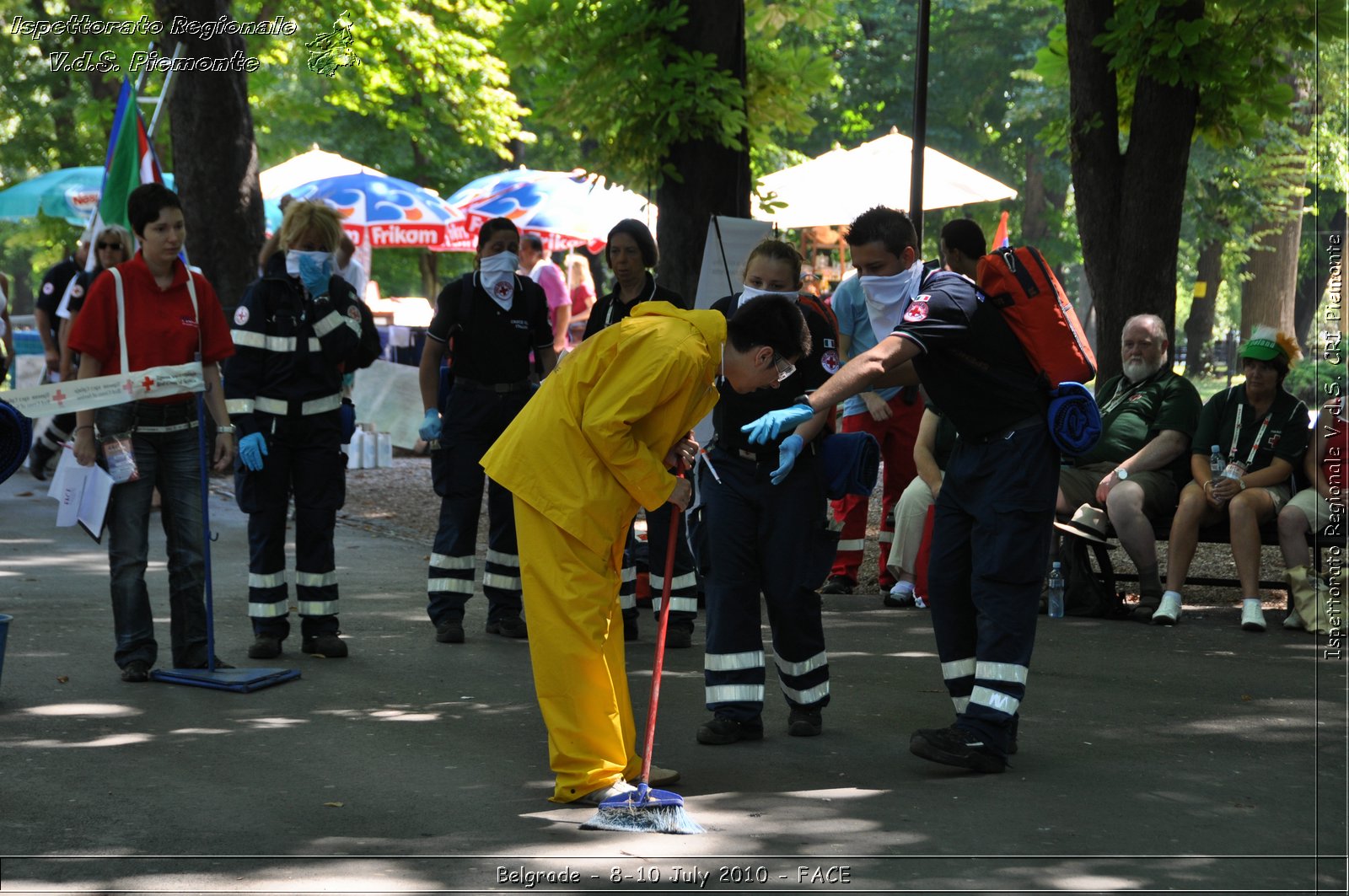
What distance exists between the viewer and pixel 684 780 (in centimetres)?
523

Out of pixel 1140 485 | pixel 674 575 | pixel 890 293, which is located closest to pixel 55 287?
pixel 674 575

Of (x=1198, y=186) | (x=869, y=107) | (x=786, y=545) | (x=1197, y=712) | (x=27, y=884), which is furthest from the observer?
(x=869, y=107)

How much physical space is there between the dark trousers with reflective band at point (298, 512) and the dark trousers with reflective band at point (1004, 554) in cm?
307

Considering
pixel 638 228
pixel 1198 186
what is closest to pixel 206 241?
pixel 638 228

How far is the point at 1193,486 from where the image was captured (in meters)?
8.32

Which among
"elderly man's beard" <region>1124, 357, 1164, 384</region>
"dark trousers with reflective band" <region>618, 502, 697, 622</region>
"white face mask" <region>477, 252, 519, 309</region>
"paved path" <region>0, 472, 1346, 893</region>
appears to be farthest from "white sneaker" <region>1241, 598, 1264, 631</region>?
"white face mask" <region>477, 252, 519, 309</region>

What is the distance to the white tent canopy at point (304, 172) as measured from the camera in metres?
19.9

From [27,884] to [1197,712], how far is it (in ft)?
15.1

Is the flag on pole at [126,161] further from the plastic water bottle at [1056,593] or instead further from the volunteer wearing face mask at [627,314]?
the plastic water bottle at [1056,593]

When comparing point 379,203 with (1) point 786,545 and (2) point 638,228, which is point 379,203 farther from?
(1) point 786,545

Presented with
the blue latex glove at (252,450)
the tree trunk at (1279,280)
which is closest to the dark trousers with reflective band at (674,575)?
the blue latex glove at (252,450)

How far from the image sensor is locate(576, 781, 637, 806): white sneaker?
4.69 metres

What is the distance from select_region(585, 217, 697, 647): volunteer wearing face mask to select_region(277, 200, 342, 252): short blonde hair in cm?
136

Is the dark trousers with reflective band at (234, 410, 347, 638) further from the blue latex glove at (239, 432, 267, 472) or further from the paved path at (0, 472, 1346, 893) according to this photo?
the paved path at (0, 472, 1346, 893)
